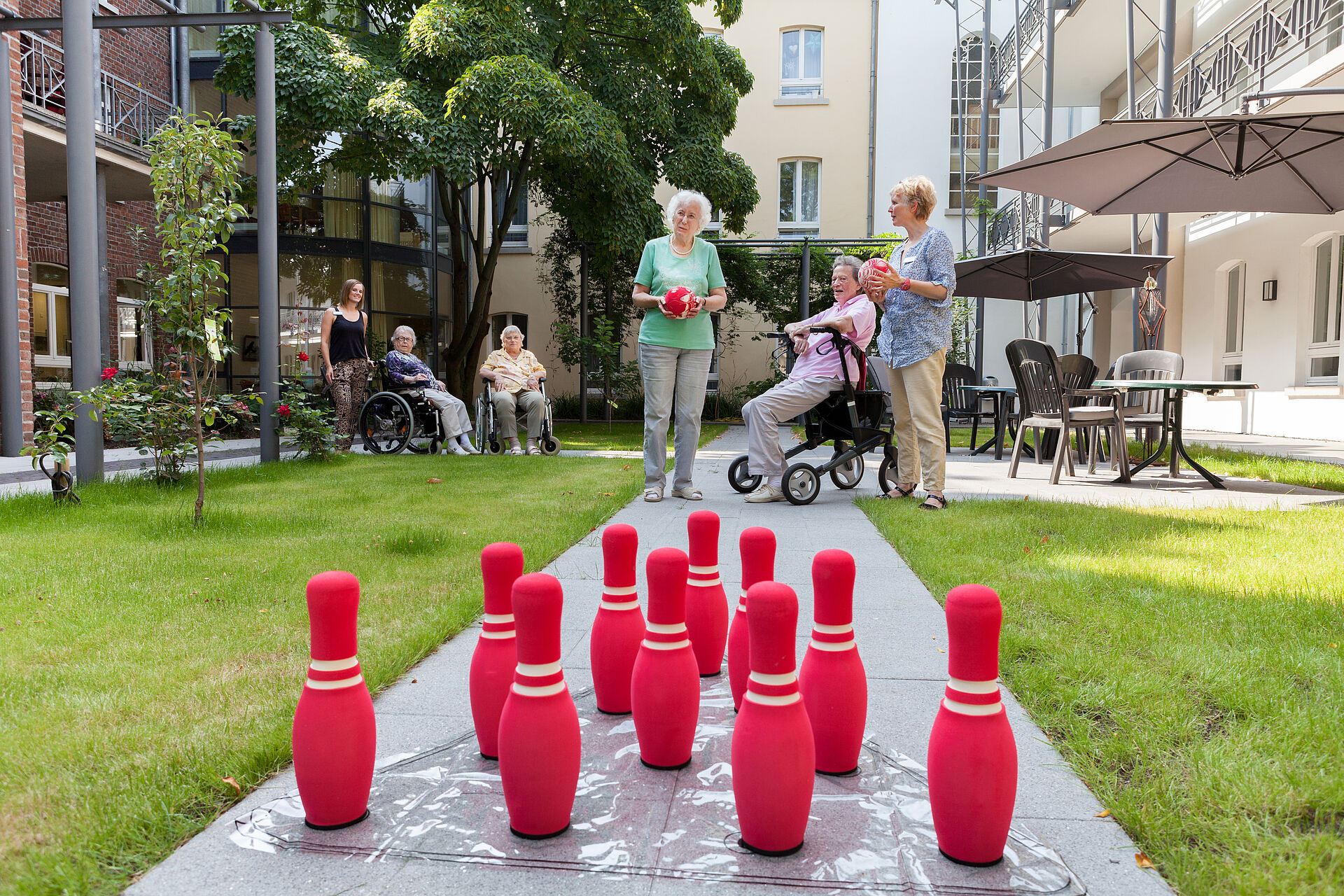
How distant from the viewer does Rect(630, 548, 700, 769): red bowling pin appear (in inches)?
75.0

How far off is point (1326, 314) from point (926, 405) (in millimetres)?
10175

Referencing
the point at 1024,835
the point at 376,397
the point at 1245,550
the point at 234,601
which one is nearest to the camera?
the point at 1024,835

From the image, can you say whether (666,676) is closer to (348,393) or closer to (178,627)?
(178,627)

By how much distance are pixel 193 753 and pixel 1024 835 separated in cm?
176

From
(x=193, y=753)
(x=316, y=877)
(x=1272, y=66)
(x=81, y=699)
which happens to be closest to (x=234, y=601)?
(x=81, y=699)

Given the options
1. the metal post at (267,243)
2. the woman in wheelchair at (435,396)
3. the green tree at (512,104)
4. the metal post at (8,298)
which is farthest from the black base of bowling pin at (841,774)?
the green tree at (512,104)

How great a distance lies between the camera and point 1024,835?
1.69m

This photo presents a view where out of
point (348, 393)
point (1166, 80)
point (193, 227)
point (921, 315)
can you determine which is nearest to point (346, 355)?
point (348, 393)

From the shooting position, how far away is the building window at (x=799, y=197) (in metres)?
21.9

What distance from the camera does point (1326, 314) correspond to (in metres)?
12.3

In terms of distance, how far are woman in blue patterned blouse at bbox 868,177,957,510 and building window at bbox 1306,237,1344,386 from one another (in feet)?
30.7

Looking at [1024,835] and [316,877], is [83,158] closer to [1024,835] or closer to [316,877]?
[316,877]

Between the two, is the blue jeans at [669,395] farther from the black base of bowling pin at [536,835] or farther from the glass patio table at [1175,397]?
the black base of bowling pin at [536,835]

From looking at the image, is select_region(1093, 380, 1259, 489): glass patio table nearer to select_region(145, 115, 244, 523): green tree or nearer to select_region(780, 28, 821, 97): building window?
select_region(145, 115, 244, 523): green tree
